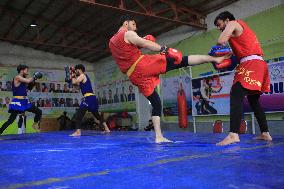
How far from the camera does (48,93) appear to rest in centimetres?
1312

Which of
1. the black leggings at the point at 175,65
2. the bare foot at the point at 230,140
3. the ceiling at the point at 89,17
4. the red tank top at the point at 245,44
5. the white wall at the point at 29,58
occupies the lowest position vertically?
the bare foot at the point at 230,140

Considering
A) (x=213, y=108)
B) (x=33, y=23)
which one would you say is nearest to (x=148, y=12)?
(x=213, y=108)

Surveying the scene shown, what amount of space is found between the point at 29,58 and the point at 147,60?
11499 mm

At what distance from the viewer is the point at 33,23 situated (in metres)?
10.9

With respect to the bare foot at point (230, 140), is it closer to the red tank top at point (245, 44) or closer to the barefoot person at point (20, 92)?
the red tank top at point (245, 44)

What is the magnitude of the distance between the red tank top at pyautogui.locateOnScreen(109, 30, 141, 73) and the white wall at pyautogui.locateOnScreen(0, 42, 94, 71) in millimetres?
10863

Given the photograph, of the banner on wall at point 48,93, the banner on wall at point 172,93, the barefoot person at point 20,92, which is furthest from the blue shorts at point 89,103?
the banner on wall at point 48,93

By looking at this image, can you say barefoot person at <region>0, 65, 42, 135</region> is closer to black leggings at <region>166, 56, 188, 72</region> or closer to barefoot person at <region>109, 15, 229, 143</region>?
barefoot person at <region>109, 15, 229, 143</region>

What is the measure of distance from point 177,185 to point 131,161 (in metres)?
0.66

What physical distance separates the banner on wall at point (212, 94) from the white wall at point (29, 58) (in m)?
7.85

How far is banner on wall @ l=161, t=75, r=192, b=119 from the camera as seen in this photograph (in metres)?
9.12

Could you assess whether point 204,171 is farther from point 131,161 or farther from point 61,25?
point 61,25

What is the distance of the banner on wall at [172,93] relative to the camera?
29.9ft

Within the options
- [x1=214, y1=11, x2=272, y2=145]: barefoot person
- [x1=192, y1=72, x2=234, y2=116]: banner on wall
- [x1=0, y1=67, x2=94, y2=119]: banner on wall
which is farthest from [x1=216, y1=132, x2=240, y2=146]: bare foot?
[x1=0, y1=67, x2=94, y2=119]: banner on wall
